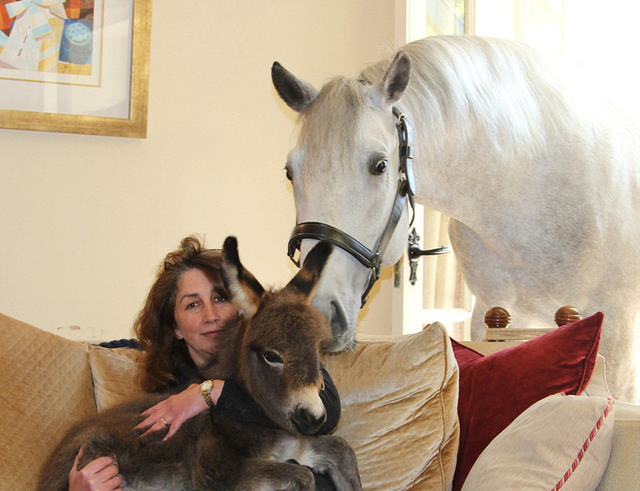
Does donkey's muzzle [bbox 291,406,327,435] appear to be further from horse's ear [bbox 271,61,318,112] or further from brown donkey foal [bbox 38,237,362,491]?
horse's ear [bbox 271,61,318,112]

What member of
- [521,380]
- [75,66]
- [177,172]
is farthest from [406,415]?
[75,66]

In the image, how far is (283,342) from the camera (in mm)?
1216

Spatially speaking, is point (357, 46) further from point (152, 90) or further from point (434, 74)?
point (434, 74)

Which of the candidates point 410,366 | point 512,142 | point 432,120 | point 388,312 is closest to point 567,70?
point 512,142

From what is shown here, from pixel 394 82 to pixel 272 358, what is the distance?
884 mm

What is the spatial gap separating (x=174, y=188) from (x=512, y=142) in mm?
1474

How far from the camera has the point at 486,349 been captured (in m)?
1.98

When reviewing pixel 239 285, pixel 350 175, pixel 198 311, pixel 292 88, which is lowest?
pixel 198 311

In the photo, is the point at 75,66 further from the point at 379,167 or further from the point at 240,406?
the point at 240,406

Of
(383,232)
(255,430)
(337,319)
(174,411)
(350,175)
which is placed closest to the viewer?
(255,430)

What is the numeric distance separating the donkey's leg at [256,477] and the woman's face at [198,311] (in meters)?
0.56

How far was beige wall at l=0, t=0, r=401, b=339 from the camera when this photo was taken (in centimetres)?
279

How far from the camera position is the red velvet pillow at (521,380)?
1563 mm

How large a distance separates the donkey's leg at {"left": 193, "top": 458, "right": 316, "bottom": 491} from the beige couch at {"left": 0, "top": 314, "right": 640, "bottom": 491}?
0.42 metres
